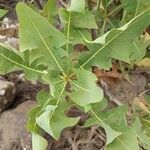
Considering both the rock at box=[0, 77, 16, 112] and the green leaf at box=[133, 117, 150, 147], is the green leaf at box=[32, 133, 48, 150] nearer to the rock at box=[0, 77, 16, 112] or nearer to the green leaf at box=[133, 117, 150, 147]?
the green leaf at box=[133, 117, 150, 147]

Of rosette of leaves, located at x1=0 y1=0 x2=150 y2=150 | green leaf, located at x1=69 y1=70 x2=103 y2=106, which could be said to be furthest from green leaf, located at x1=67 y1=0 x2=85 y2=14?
green leaf, located at x1=69 y1=70 x2=103 y2=106

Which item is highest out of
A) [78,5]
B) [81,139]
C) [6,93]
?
[78,5]

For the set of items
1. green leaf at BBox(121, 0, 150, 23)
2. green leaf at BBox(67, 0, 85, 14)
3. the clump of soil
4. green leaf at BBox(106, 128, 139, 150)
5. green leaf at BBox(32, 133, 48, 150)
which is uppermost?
green leaf at BBox(67, 0, 85, 14)

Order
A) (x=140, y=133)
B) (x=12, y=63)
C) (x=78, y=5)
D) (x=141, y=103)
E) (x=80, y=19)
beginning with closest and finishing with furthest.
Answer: (x=78, y=5) → (x=80, y=19) → (x=12, y=63) → (x=140, y=133) → (x=141, y=103)

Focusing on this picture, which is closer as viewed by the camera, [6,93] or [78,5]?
[78,5]

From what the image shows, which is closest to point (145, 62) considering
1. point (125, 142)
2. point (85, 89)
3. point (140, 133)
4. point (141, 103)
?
point (141, 103)

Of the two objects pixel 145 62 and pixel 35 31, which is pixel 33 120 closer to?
pixel 35 31

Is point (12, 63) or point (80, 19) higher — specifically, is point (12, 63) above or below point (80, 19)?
below
